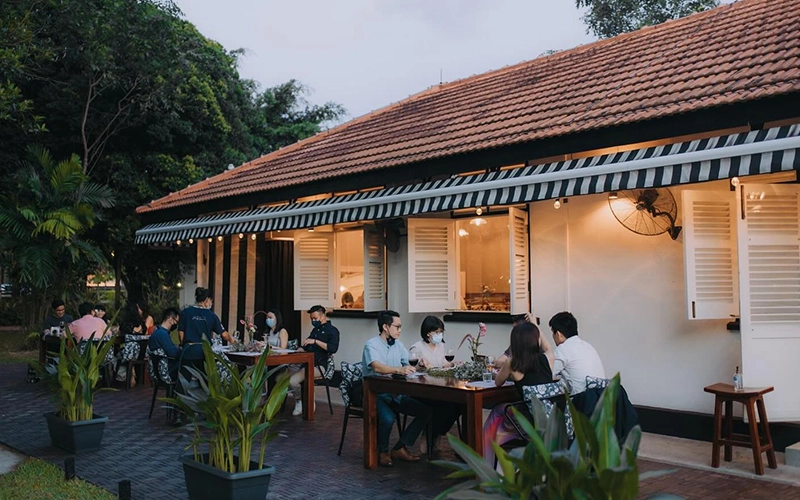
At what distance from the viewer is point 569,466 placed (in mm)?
3127

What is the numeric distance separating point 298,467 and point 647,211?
462 cm

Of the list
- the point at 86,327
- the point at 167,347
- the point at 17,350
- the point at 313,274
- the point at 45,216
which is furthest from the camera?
the point at 17,350

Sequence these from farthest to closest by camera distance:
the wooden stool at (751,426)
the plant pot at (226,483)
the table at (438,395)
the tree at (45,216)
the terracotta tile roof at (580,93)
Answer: the tree at (45,216), the terracotta tile roof at (580,93), the wooden stool at (751,426), the table at (438,395), the plant pot at (226,483)

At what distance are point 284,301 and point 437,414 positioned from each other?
8.03 meters

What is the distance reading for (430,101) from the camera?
13.4 metres

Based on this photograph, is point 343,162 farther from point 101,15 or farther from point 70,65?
point 70,65

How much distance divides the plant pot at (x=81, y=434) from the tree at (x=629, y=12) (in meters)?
19.7

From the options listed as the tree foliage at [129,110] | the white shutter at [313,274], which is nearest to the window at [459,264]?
the white shutter at [313,274]

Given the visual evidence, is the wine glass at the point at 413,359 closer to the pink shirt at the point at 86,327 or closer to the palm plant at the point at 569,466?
the palm plant at the point at 569,466

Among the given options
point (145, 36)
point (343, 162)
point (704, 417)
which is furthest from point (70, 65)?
point (704, 417)

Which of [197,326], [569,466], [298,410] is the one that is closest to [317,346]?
[298,410]

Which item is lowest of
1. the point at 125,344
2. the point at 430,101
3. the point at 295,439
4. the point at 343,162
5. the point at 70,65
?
the point at 295,439

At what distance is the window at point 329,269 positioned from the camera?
12156 mm

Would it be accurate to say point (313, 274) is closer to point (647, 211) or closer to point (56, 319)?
point (56, 319)
